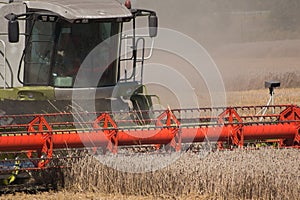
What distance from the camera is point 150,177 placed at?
6449 millimetres

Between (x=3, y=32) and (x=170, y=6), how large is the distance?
1891 cm

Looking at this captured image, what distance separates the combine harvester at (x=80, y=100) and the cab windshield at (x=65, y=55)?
11 mm

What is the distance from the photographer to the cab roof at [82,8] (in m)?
7.72

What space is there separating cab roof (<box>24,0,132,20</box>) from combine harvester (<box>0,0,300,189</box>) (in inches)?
0.4

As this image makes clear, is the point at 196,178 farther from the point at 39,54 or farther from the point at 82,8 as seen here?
the point at 39,54

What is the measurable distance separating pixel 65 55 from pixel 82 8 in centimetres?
54

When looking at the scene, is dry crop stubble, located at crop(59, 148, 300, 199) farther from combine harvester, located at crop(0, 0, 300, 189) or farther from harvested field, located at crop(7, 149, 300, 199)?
combine harvester, located at crop(0, 0, 300, 189)

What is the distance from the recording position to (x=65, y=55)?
8008 mm

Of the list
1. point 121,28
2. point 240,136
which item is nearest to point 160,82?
point 121,28

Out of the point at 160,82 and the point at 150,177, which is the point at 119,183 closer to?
the point at 150,177

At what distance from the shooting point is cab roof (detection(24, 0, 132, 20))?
7723 millimetres

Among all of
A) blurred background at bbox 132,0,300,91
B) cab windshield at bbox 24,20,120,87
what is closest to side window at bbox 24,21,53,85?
cab windshield at bbox 24,20,120,87

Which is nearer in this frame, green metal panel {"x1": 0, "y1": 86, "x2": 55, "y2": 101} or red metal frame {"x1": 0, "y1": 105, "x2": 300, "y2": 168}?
red metal frame {"x1": 0, "y1": 105, "x2": 300, "y2": 168}

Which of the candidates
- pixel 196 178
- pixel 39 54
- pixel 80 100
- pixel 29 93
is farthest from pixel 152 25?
pixel 196 178
